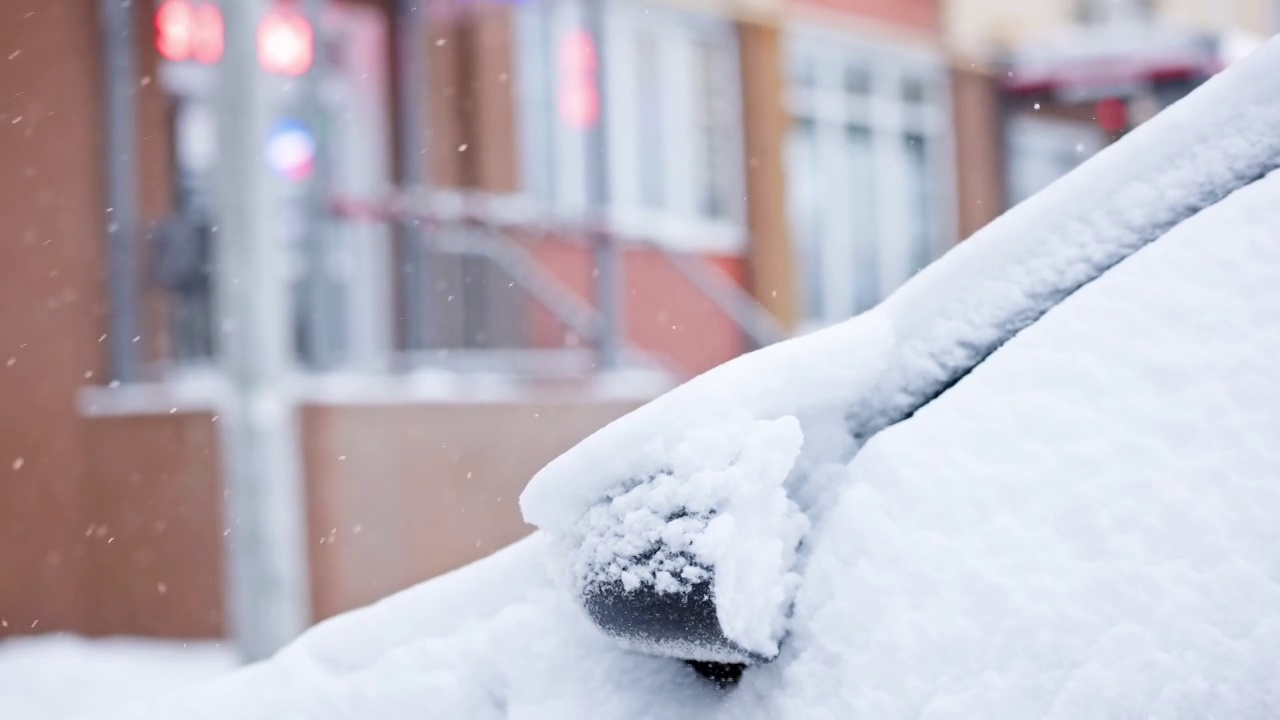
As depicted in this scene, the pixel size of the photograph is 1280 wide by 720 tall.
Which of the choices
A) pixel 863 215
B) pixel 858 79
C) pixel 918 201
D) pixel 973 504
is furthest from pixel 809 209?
pixel 973 504

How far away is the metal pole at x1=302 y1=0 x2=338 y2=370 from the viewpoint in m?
7.38

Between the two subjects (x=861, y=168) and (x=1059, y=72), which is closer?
(x=861, y=168)

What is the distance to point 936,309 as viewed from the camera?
1.85 meters

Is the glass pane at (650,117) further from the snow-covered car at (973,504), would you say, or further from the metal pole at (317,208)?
the snow-covered car at (973,504)

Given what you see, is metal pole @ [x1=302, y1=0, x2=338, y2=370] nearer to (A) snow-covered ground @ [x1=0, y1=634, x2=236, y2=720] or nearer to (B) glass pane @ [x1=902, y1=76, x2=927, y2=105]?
(A) snow-covered ground @ [x1=0, y1=634, x2=236, y2=720]

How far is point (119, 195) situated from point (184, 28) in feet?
3.64

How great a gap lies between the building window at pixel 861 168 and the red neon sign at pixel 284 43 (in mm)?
5492

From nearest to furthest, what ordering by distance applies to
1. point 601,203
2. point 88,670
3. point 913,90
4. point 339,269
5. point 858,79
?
point 88,670 → point 601,203 → point 339,269 → point 858,79 → point 913,90

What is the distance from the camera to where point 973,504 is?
163 centimetres

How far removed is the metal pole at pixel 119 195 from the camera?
8211 mm

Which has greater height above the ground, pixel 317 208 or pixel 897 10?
pixel 897 10

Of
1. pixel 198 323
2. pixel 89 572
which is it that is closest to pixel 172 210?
pixel 198 323

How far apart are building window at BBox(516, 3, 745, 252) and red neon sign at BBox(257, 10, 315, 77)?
8.76 feet

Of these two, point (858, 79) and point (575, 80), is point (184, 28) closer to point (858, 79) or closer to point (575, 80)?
point (575, 80)
